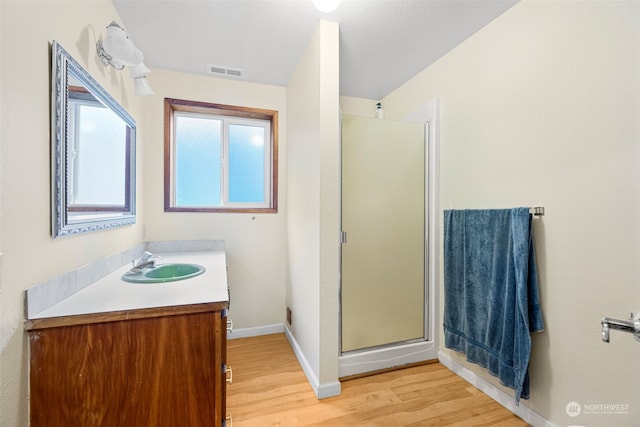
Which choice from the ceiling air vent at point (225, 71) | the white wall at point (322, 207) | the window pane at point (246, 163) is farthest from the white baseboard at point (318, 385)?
the ceiling air vent at point (225, 71)

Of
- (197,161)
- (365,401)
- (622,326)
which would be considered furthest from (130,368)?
(197,161)

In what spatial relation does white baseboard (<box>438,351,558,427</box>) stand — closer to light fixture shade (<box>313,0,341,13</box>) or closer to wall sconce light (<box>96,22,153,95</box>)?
light fixture shade (<box>313,0,341,13</box>)

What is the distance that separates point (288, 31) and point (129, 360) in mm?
2032

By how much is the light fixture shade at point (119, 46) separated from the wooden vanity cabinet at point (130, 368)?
4.32 ft

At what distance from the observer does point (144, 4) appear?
1.54 meters

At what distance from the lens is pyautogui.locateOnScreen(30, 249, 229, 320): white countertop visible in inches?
37.6

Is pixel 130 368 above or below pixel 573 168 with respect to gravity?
below

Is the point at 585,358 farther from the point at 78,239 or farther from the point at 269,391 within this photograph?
the point at 78,239

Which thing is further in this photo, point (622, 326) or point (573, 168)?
point (573, 168)

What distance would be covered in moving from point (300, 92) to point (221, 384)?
2.00 metres

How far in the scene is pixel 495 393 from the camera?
5.40 feet

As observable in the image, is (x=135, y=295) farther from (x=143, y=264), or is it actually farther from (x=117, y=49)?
(x=117, y=49)

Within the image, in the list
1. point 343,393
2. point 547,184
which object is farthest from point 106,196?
point 547,184

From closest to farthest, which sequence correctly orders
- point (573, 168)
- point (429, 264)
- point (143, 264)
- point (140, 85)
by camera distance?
point (573, 168)
point (143, 264)
point (140, 85)
point (429, 264)
